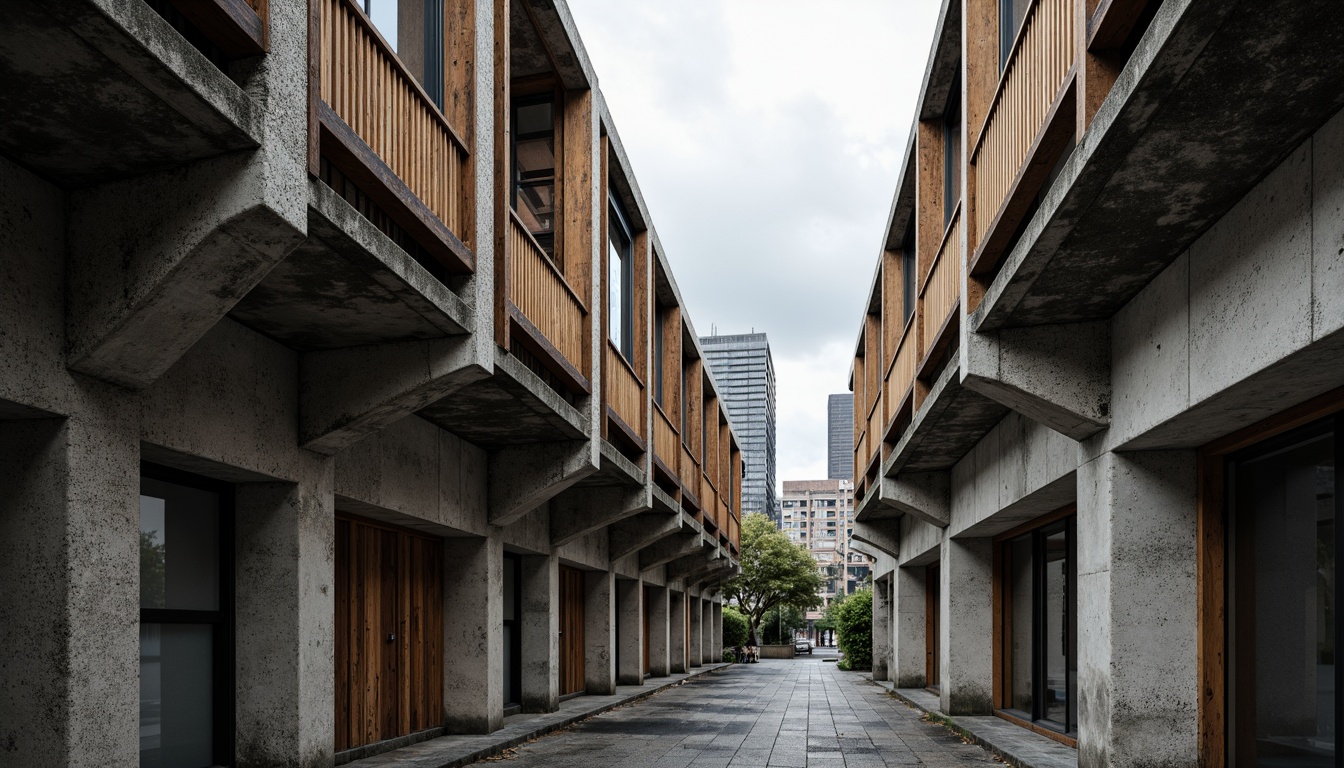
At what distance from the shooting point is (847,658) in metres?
34.8

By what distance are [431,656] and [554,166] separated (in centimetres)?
585

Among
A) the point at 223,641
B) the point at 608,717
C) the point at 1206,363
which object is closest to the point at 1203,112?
the point at 1206,363

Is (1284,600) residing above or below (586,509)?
above

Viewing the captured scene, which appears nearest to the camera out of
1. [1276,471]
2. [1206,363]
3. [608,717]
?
[1206,363]

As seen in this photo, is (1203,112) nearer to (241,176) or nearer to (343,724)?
(241,176)

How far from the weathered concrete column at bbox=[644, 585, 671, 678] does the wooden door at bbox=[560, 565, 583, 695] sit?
6.80m

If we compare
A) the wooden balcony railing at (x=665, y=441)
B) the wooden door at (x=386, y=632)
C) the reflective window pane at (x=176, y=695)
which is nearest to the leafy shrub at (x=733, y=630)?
the wooden balcony railing at (x=665, y=441)

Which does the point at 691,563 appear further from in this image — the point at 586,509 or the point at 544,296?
the point at 544,296

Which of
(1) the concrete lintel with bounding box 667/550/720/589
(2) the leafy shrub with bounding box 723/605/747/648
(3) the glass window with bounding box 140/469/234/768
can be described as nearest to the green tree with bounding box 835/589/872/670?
(1) the concrete lintel with bounding box 667/550/720/589

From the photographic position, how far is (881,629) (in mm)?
28922

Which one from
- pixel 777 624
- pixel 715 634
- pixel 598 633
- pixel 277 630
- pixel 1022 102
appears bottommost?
pixel 777 624

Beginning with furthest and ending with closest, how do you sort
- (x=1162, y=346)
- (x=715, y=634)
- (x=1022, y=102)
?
(x=715, y=634), (x=1022, y=102), (x=1162, y=346)

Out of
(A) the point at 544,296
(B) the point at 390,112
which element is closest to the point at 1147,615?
(A) the point at 544,296

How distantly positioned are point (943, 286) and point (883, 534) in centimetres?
1314
